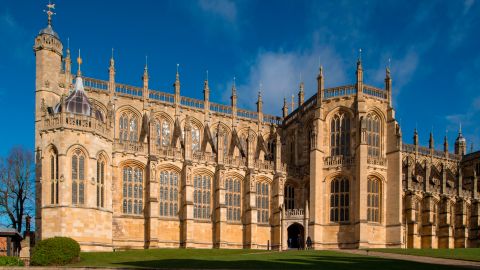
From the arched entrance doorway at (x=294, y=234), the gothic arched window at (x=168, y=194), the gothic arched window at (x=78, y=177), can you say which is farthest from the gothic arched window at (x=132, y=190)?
the arched entrance doorway at (x=294, y=234)

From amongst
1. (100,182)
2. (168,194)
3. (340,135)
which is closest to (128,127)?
(168,194)

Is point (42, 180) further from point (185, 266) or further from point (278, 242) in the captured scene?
point (278, 242)

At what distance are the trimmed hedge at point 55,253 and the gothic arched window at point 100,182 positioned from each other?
351 inches

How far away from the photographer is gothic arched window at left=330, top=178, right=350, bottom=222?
54.3m

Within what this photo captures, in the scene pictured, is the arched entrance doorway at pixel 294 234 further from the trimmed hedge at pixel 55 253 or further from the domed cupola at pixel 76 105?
the trimmed hedge at pixel 55 253

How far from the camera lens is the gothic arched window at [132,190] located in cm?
5028

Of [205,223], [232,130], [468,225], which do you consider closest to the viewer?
[205,223]

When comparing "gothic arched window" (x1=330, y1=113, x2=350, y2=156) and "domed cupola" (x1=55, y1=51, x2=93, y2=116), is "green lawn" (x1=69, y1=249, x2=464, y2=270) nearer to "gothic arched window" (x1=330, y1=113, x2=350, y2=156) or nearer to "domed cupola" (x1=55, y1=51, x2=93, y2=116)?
"domed cupola" (x1=55, y1=51, x2=93, y2=116)

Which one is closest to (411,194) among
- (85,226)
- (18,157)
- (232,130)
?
(232,130)

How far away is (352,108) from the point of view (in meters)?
55.5

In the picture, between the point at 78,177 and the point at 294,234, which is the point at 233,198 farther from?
the point at 78,177

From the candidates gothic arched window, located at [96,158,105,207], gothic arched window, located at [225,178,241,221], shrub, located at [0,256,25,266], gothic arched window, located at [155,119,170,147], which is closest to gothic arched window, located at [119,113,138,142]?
gothic arched window, located at [155,119,170,147]

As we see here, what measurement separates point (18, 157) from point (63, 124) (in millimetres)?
19446

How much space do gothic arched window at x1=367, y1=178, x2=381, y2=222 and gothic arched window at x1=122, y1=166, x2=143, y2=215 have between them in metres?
22.1
